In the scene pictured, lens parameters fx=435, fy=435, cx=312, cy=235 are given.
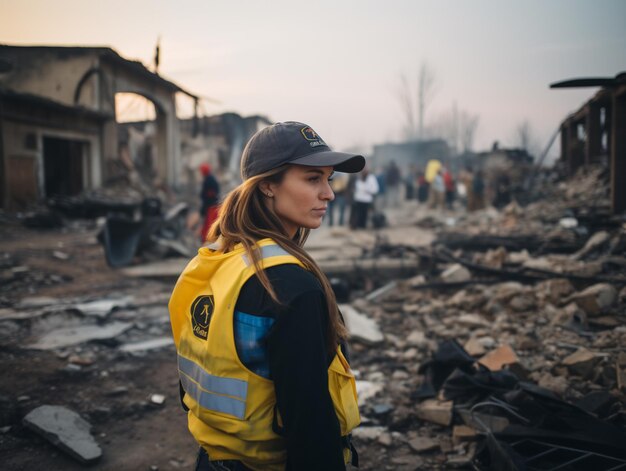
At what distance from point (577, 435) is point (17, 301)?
6625 mm

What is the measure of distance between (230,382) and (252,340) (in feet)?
0.49

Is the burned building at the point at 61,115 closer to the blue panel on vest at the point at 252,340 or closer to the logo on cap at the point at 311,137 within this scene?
the logo on cap at the point at 311,137

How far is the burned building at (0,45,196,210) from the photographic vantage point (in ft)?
44.5

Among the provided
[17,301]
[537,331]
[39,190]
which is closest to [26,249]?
[17,301]

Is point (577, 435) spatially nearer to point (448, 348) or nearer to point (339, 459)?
point (448, 348)

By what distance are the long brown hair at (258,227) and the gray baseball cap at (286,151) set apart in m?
0.04

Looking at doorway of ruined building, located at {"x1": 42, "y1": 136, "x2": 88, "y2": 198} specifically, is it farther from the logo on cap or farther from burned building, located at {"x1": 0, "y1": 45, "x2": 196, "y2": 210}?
the logo on cap

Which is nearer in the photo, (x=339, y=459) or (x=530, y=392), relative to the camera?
(x=339, y=459)


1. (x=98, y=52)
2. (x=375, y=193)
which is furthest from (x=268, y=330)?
(x=98, y=52)

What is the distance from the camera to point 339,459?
3.90 feet

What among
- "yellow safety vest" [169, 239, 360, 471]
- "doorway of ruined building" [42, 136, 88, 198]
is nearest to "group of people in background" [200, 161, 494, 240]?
"yellow safety vest" [169, 239, 360, 471]

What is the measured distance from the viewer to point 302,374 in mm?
1141

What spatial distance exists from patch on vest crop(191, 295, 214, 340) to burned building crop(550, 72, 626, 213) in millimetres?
4943

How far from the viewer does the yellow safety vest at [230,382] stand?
1.24 m
